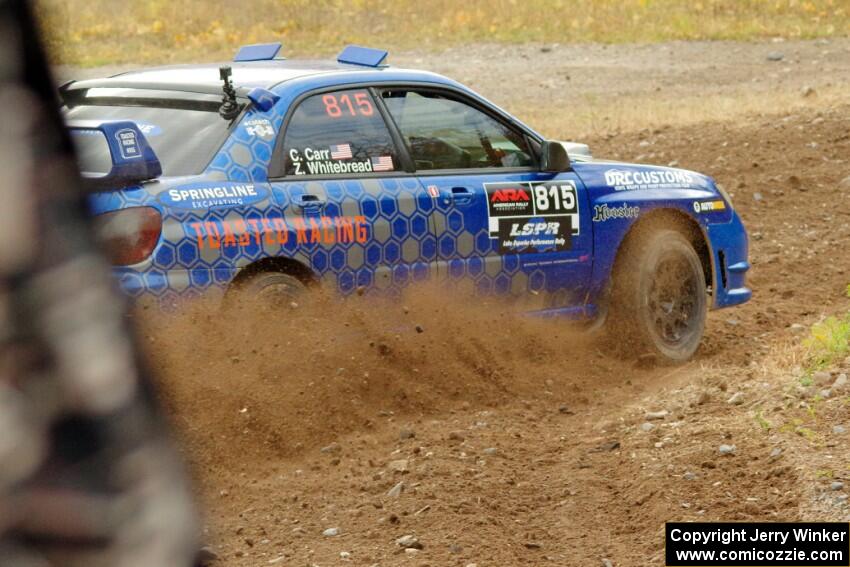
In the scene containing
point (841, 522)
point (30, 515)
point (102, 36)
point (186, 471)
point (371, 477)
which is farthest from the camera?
point (102, 36)

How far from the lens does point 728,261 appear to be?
798 centimetres

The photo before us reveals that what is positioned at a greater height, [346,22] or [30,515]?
[346,22]

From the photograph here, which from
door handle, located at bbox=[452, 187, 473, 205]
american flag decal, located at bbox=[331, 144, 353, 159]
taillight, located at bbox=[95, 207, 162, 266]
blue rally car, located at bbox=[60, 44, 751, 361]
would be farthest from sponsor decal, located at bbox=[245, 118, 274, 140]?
door handle, located at bbox=[452, 187, 473, 205]

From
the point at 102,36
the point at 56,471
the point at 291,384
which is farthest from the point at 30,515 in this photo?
the point at 102,36

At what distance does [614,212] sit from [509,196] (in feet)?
2.71

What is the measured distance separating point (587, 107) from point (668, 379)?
474 inches

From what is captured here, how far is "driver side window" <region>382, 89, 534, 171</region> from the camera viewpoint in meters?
6.58

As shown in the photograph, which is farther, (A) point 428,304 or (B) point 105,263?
(A) point 428,304

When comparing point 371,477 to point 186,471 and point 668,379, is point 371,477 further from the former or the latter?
point 186,471

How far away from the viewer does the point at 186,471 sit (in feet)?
3.04

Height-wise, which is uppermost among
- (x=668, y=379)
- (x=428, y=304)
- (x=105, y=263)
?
(x=105, y=263)

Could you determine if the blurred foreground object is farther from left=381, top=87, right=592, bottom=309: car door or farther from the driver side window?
the driver side window

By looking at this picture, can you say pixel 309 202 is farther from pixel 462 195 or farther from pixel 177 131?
pixel 462 195

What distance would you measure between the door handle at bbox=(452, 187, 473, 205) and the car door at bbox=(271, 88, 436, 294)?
168mm
